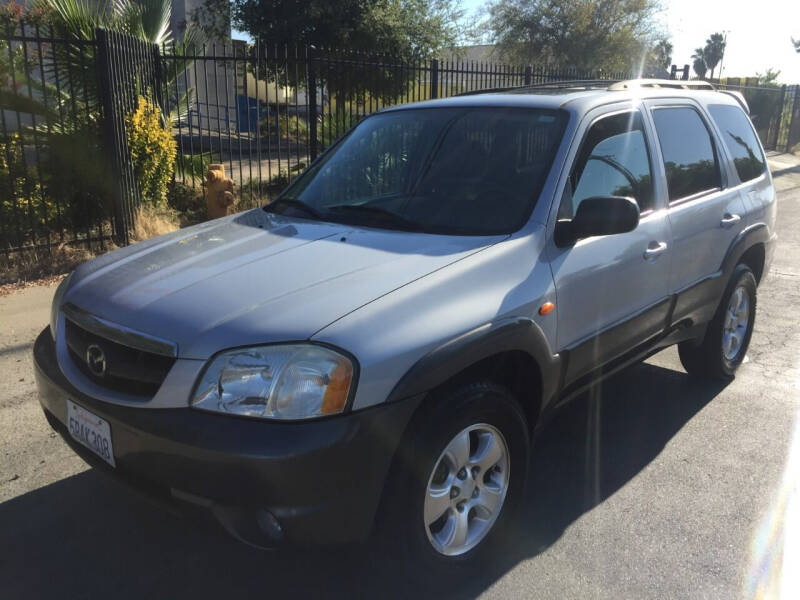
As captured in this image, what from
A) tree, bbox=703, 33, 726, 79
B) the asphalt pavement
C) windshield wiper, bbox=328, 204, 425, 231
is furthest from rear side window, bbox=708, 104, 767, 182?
tree, bbox=703, 33, 726, 79

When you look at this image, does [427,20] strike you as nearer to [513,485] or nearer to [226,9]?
[226,9]

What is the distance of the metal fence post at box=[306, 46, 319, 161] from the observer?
358 inches

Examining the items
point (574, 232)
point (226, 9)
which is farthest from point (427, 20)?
point (574, 232)

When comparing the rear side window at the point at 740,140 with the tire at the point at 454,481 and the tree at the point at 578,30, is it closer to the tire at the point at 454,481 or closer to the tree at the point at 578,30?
the tire at the point at 454,481

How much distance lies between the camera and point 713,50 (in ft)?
300

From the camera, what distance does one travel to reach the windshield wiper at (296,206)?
347 centimetres

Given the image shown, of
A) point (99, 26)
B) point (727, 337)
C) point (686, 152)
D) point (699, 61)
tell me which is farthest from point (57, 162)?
point (699, 61)

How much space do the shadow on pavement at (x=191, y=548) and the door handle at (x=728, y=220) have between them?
1.39 meters

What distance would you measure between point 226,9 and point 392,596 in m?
20.4

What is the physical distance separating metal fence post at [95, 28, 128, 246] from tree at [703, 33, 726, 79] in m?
96.3

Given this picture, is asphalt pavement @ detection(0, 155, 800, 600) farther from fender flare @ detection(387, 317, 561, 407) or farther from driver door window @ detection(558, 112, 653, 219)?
driver door window @ detection(558, 112, 653, 219)

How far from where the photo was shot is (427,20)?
719 inches

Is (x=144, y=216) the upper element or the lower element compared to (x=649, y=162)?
lower

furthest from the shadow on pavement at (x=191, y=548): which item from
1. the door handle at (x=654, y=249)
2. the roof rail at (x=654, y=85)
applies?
the roof rail at (x=654, y=85)
